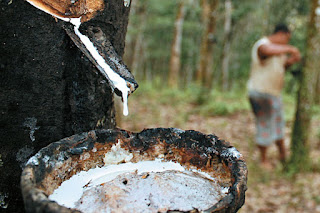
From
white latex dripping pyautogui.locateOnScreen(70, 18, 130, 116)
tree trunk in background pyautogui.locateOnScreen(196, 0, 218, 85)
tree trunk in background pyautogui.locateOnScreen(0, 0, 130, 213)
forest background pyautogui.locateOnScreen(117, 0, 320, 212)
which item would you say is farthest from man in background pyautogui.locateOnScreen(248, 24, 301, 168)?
tree trunk in background pyautogui.locateOnScreen(196, 0, 218, 85)

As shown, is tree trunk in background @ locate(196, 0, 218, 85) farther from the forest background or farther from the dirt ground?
the dirt ground

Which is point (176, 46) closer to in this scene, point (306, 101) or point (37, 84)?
point (306, 101)

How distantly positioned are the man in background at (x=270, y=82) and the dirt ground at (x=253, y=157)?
0.43 metres

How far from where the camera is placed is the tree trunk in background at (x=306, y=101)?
422cm

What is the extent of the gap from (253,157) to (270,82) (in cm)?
155

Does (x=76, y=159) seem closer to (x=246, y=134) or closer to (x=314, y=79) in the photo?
(x=314, y=79)

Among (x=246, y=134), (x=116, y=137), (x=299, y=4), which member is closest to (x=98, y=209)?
(x=116, y=137)

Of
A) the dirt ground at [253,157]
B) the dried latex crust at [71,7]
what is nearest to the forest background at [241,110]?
the dirt ground at [253,157]

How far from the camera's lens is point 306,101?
4363 mm

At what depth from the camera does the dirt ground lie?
402 centimetres

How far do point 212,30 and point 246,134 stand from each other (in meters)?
3.67

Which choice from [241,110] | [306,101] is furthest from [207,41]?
[306,101]

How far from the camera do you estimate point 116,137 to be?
140 cm

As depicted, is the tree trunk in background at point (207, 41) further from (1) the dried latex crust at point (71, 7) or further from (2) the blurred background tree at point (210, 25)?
(1) the dried latex crust at point (71, 7)
